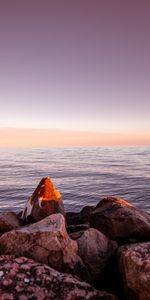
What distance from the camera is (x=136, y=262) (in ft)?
17.3

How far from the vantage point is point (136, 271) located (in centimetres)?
517

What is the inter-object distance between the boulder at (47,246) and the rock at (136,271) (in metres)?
1.08

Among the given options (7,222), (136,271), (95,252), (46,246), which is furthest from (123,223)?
(7,222)

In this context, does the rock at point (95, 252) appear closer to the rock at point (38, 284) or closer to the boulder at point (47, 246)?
the boulder at point (47, 246)

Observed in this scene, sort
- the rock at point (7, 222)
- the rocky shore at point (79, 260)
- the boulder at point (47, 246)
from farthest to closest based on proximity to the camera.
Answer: the rock at point (7, 222) → the boulder at point (47, 246) → the rocky shore at point (79, 260)

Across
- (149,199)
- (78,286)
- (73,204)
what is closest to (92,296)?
(78,286)

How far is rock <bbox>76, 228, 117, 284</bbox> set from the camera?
640cm

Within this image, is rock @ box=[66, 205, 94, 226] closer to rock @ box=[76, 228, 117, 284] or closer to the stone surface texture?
rock @ box=[76, 228, 117, 284]

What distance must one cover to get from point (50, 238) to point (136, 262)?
190cm

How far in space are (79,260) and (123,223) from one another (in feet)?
6.94

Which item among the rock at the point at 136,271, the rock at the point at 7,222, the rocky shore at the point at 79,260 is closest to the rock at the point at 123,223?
the rocky shore at the point at 79,260

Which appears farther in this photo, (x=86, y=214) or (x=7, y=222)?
(x=86, y=214)

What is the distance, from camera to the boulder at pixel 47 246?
5.87 m

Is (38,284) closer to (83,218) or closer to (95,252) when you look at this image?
(95,252)
